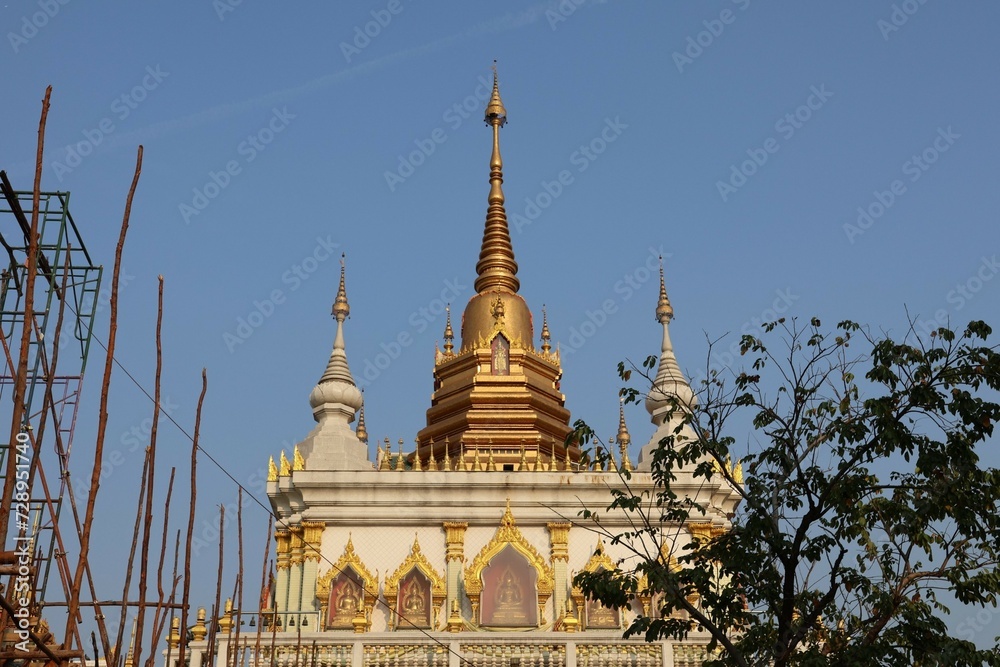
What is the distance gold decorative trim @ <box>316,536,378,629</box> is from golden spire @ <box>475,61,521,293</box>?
1278cm

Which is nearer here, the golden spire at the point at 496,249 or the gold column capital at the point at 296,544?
the gold column capital at the point at 296,544

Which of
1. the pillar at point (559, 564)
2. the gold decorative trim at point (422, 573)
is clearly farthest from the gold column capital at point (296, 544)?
the pillar at point (559, 564)

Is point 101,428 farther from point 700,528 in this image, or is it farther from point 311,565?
point 700,528

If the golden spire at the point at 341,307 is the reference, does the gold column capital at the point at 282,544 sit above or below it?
below

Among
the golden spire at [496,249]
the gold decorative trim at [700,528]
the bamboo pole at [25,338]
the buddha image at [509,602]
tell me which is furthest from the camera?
the golden spire at [496,249]

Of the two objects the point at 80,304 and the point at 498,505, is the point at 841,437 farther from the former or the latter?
the point at 498,505

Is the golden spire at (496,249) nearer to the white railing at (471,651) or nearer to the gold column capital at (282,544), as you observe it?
the gold column capital at (282,544)

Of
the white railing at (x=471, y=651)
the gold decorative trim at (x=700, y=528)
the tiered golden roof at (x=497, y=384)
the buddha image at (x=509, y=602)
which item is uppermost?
the tiered golden roof at (x=497, y=384)

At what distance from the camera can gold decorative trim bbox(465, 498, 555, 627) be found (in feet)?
92.5

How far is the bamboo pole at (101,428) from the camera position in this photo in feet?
42.0

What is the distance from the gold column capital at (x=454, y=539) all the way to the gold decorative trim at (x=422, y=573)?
563mm

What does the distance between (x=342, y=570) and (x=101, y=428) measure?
1615 cm

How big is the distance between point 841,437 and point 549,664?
10.8m

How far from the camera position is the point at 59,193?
15.8 m
